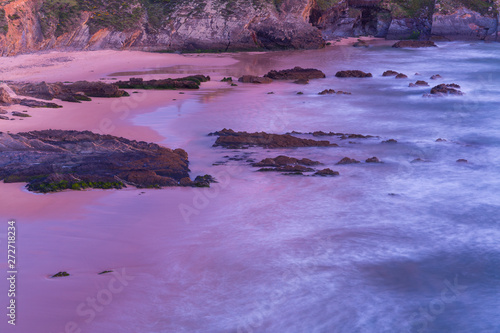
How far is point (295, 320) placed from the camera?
5195 mm

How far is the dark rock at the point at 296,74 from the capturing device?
2105 cm

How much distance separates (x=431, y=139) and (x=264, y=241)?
7.79 m

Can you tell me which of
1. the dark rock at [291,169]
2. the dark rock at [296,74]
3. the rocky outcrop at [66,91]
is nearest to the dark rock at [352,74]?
the dark rock at [296,74]

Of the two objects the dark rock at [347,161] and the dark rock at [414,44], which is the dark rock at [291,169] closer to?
the dark rock at [347,161]

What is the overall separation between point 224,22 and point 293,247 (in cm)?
2693

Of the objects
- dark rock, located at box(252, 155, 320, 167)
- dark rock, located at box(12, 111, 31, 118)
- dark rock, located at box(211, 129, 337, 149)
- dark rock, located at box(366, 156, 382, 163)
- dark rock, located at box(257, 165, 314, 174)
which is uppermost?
dark rock, located at box(12, 111, 31, 118)

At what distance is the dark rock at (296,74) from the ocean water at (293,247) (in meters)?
9.39

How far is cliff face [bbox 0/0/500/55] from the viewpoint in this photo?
26.7 metres

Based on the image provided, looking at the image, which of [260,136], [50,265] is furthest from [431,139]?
[50,265]

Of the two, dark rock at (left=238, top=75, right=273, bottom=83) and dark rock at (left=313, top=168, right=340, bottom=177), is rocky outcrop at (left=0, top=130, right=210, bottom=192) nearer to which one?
dark rock at (left=313, top=168, right=340, bottom=177)

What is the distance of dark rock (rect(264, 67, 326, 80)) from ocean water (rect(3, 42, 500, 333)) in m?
9.39

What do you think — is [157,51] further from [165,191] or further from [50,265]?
[50,265]

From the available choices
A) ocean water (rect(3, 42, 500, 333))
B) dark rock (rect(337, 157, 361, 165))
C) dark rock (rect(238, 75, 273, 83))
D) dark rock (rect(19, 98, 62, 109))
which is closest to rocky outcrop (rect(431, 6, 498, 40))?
dark rock (rect(238, 75, 273, 83))

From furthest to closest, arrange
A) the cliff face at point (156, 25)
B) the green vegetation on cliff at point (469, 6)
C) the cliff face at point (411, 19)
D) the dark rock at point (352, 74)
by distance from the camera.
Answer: the cliff face at point (411, 19)
the green vegetation on cliff at point (469, 6)
the cliff face at point (156, 25)
the dark rock at point (352, 74)
